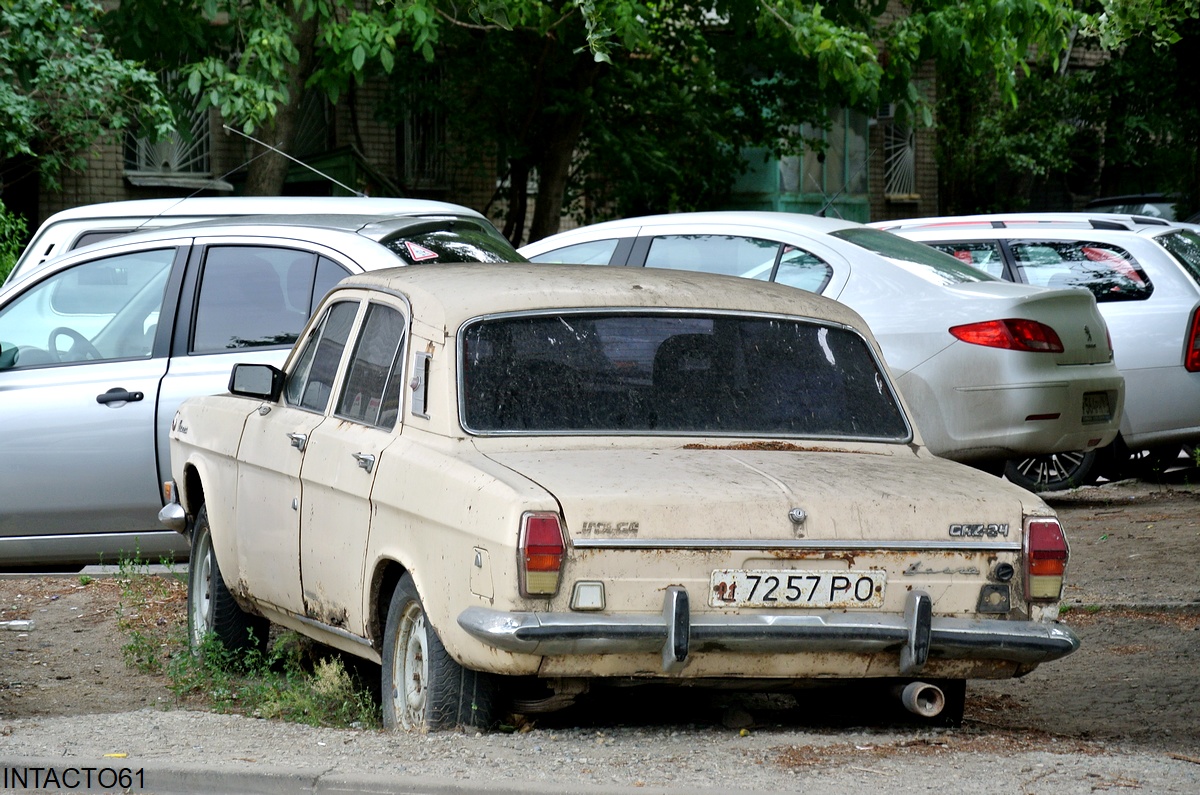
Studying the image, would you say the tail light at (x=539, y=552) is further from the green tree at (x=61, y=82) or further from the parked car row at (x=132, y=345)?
the green tree at (x=61, y=82)

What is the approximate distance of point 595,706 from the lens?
5.72m

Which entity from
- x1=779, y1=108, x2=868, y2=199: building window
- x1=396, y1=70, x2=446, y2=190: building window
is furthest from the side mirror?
x1=779, y1=108, x2=868, y2=199: building window

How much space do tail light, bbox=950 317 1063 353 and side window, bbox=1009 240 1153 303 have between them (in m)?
1.96

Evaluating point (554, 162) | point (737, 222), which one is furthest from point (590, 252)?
point (554, 162)

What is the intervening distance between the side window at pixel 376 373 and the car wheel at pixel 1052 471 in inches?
276

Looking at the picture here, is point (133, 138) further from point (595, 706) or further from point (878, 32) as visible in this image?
point (595, 706)

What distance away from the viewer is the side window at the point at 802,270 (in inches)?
391

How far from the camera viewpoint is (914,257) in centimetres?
1017

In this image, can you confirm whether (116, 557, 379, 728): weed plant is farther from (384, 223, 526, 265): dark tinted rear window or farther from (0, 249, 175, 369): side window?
(384, 223, 526, 265): dark tinted rear window

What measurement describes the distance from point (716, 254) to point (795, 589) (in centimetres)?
582

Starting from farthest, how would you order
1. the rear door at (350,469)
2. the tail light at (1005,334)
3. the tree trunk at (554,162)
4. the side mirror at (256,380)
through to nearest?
the tree trunk at (554,162)
the tail light at (1005,334)
the side mirror at (256,380)
the rear door at (350,469)

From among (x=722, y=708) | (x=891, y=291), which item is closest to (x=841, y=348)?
(x=722, y=708)

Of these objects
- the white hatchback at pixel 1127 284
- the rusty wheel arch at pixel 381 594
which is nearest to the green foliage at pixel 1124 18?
the white hatchback at pixel 1127 284

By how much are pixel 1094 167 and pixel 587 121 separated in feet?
63.1
